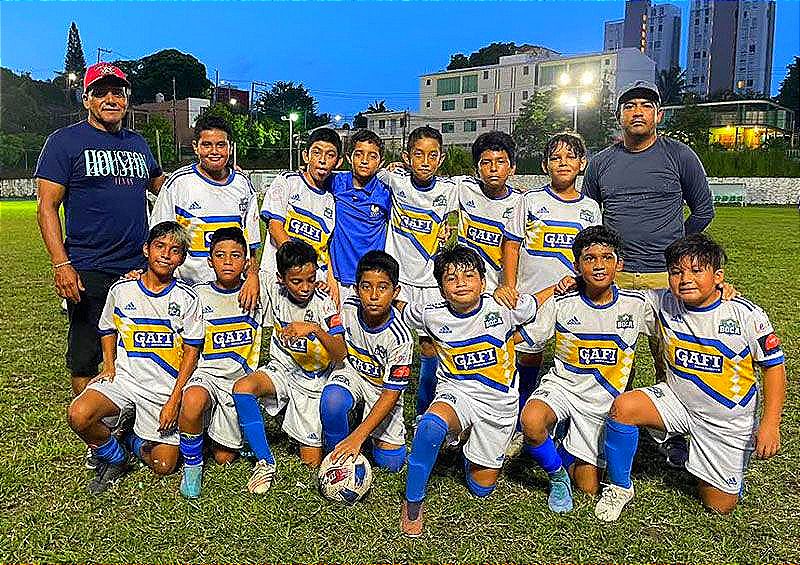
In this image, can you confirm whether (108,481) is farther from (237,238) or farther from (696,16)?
(696,16)

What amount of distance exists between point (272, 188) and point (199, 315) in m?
1.15

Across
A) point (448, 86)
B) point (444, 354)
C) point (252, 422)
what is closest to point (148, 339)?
point (252, 422)

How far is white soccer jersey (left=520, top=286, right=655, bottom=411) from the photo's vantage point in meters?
3.83

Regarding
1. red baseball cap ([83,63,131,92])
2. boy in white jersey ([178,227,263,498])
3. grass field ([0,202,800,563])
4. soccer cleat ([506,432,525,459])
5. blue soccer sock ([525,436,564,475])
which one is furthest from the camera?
red baseball cap ([83,63,131,92])

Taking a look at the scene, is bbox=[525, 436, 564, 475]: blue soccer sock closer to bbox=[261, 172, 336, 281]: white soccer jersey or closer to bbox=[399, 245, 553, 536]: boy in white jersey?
bbox=[399, 245, 553, 536]: boy in white jersey

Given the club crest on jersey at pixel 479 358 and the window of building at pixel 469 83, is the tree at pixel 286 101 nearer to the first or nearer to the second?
the window of building at pixel 469 83

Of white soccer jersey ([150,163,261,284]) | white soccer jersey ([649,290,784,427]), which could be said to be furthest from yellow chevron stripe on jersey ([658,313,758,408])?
white soccer jersey ([150,163,261,284])

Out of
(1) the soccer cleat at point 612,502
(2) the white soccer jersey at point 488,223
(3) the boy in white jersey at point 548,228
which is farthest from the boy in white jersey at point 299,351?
(1) the soccer cleat at point 612,502

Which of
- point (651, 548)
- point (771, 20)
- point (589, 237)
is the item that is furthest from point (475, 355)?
point (771, 20)

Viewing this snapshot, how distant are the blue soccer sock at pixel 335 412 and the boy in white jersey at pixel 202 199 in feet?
3.00

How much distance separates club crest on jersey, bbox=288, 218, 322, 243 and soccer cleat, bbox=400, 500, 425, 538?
1894 mm

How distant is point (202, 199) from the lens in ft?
14.3

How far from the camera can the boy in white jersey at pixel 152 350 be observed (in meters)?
3.84

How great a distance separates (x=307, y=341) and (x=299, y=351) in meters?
0.08
